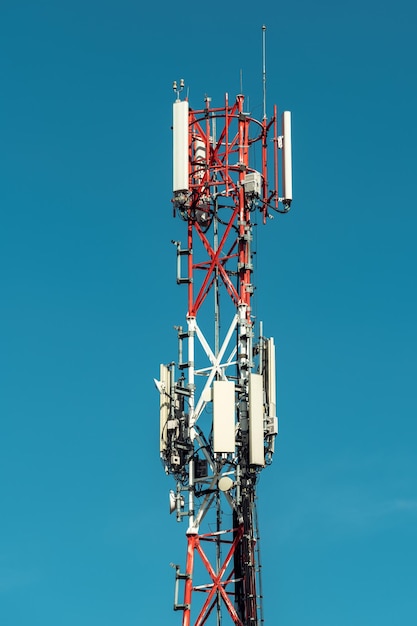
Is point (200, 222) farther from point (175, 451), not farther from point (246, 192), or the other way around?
point (175, 451)

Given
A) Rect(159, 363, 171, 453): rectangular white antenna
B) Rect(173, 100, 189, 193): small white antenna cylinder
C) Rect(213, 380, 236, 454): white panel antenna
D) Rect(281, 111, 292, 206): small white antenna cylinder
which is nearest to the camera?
Rect(213, 380, 236, 454): white panel antenna

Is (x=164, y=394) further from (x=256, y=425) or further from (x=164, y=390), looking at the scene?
(x=256, y=425)

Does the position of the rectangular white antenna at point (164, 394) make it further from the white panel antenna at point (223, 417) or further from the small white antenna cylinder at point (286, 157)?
the small white antenna cylinder at point (286, 157)

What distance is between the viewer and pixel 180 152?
127562mm

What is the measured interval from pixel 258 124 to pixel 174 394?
49.2 feet

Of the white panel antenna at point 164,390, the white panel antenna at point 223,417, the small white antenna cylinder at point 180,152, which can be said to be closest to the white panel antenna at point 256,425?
the white panel antenna at point 223,417

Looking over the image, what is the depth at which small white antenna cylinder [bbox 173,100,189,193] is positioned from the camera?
127500 mm

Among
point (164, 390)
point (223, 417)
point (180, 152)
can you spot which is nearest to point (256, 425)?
point (223, 417)

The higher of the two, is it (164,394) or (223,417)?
(164,394)

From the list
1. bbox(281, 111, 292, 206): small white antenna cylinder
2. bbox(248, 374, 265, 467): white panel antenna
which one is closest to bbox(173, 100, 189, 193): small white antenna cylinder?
bbox(281, 111, 292, 206): small white antenna cylinder

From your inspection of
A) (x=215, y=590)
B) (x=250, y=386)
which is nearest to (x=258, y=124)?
(x=250, y=386)

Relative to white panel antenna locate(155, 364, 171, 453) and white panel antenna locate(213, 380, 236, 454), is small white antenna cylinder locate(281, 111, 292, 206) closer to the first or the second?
white panel antenna locate(155, 364, 171, 453)

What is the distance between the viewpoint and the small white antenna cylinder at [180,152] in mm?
127500

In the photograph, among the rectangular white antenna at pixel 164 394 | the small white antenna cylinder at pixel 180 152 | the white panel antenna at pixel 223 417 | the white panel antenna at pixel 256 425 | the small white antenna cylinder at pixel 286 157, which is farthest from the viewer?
the small white antenna cylinder at pixel 286 157
